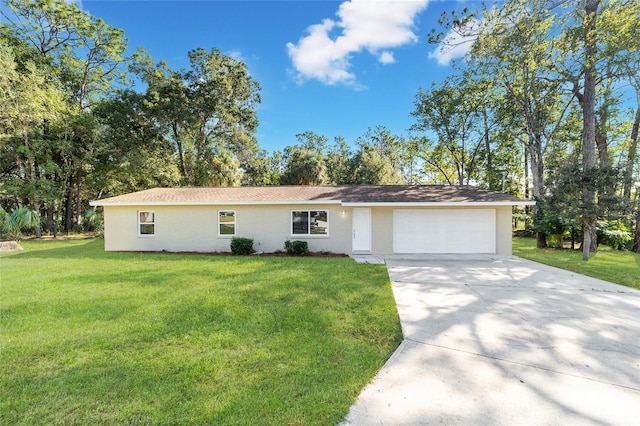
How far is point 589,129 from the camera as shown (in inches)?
502

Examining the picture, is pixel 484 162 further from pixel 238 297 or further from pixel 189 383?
pixel 189 383

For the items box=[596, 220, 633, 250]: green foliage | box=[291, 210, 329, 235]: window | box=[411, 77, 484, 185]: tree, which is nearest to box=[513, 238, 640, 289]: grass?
box=[596, 220, 633, 250]: green foliage

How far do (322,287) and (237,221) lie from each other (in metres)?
7.00

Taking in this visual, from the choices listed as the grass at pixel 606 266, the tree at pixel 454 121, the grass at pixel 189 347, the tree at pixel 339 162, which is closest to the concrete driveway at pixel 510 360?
the grass at pixel 189 347

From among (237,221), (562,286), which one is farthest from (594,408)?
(237,221)

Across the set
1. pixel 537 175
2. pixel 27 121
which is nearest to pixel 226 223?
pixel 27 121

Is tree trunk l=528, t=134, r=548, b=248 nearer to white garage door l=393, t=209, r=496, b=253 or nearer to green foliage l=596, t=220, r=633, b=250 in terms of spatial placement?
green foliage l=596, t=220, r=633, b=250

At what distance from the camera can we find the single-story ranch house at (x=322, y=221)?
1150 centimetres

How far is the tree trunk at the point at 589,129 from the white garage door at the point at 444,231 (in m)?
3.18

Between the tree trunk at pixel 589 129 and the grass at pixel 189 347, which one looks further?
the tree trunk at pixel 589 129

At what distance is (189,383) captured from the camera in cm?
295

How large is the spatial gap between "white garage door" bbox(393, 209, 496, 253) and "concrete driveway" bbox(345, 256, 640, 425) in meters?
4.97

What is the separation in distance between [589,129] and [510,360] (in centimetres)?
1510

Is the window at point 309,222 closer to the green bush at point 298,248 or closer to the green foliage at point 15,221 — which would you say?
the green bush at point 298,248
